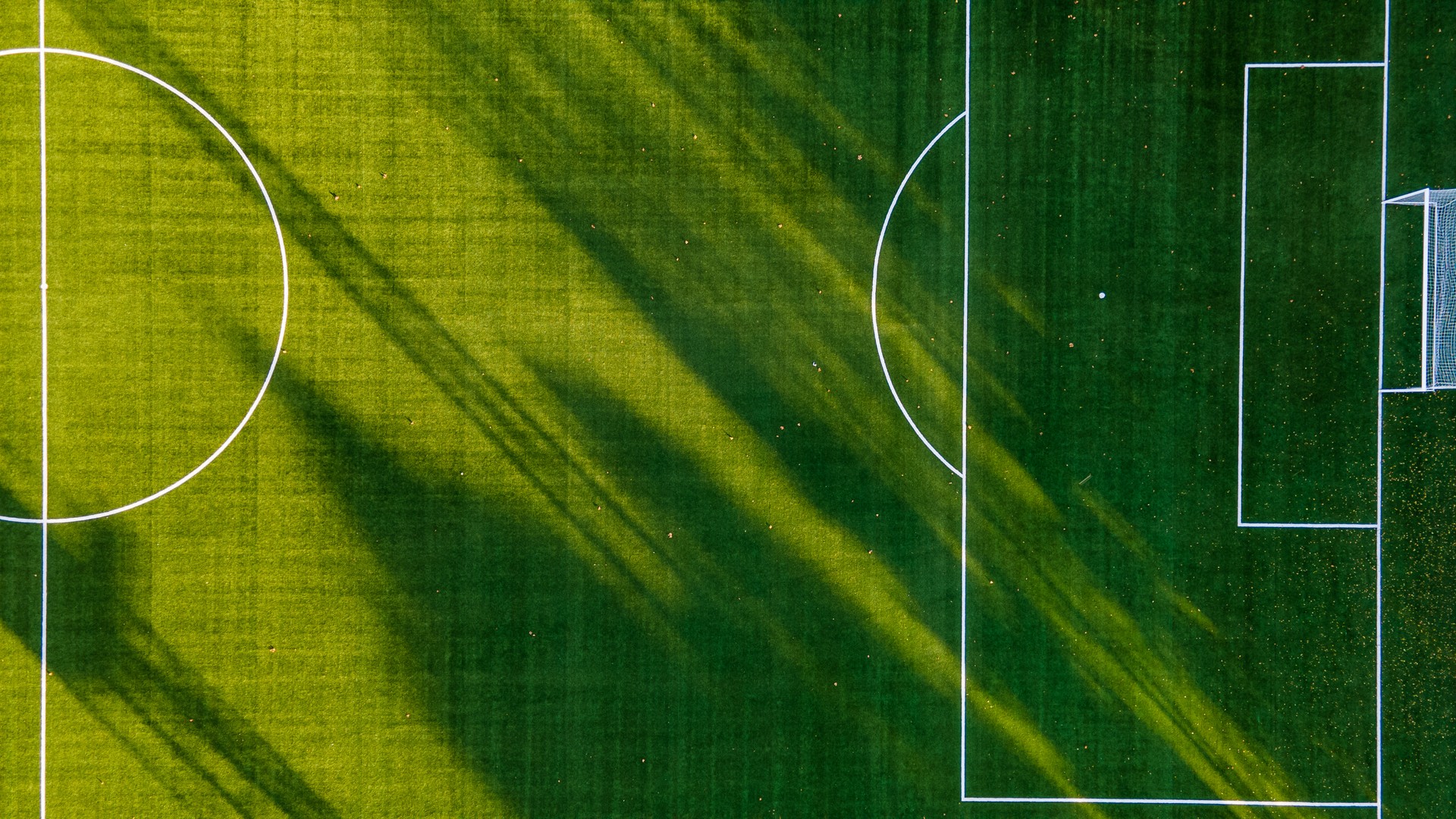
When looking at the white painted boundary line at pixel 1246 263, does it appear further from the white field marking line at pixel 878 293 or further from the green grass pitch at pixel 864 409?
the white field marking line at pixel 878 293

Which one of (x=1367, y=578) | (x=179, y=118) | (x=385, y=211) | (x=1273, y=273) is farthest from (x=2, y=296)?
(x=1367, y=578)

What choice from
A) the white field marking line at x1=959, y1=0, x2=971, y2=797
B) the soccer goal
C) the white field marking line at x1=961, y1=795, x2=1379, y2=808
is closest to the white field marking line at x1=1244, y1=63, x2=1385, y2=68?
the soccer goal

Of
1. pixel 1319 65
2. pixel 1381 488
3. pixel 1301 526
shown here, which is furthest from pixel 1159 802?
pixel 1319 65

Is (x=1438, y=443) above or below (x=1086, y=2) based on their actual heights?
below

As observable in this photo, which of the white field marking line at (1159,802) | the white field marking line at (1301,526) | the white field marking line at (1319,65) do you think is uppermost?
the white field marking line at (1319,65)

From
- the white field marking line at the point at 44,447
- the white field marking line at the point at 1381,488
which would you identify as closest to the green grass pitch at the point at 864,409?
the white field marking line at the point at 1381,488

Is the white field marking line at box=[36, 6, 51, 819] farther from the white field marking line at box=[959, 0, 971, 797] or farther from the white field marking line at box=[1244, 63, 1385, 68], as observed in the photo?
the white field marking line at box=[1244, 63, 1385, 68]

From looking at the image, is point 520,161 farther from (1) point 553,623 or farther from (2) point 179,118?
(1) point 553,623

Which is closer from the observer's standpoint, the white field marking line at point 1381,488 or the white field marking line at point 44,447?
the white field marking line at point 44,447

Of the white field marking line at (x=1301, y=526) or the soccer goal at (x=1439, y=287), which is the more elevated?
the soccer goal at (x=1439, y=287)
